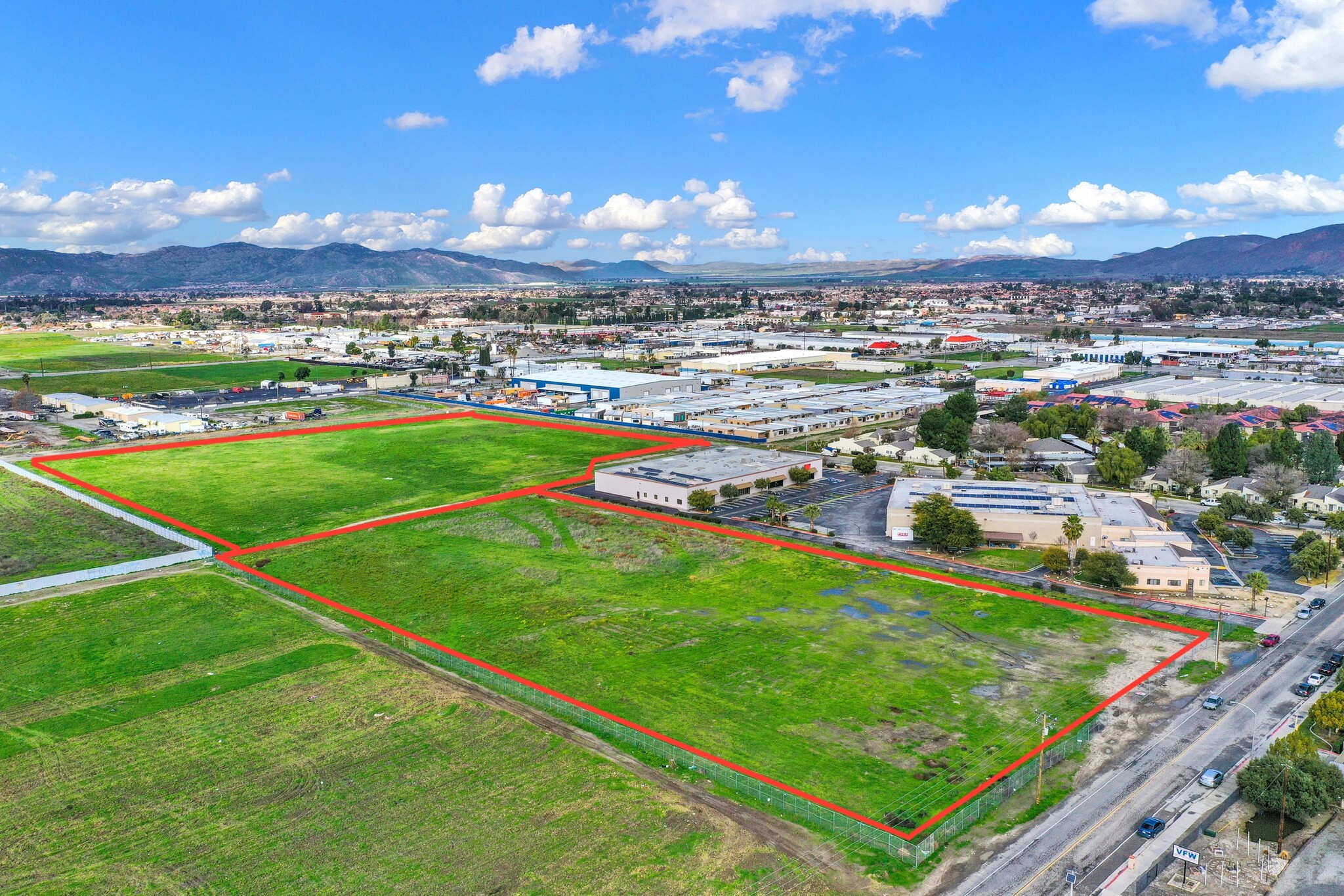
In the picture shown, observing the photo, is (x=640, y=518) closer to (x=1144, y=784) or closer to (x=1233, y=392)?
(x=1144, y=784)

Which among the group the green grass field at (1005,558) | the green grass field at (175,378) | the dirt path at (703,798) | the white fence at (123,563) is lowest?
the dirt path at (703,798)

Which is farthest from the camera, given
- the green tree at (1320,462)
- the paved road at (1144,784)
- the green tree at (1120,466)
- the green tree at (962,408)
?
the green tree at (962,408)

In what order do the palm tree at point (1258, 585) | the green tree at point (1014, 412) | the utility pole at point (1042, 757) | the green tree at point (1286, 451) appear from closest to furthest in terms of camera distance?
the utility pole at point (1042, 757)
the palm tree at point (1258, 585)
the green tree at point (1286, 451)
the green tree at point (1014, 412)

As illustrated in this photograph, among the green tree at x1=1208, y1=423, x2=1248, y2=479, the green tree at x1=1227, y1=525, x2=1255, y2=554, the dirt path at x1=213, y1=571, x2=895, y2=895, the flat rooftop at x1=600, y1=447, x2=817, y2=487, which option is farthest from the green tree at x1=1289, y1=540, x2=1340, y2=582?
the dirt path at x1=213, y1=571, x2=895, y2=895

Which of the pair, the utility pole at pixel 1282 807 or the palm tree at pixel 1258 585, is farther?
the palm tree at pixel 1258 585

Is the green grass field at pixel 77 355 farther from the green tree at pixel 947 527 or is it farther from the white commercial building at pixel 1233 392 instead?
the white commercial building at pixel 1233 392

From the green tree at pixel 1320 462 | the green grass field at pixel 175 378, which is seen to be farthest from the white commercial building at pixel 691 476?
the green grass field at pixel 175 378

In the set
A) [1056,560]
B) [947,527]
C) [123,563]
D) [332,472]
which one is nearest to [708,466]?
[947,527]
